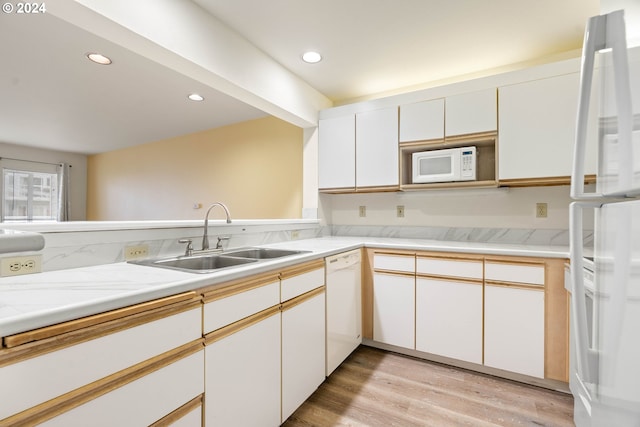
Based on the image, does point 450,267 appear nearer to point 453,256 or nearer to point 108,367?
point 453,256

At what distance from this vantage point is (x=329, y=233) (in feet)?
11.1

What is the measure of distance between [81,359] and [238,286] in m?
0.58

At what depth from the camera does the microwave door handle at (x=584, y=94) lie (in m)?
0.69

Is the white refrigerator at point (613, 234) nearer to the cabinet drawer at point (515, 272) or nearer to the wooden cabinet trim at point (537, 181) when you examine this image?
the cabinet drawer at point (515, 272)

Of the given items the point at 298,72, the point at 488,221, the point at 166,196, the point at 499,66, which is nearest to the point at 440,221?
the point at 488,221

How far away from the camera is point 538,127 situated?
2178 millimetres

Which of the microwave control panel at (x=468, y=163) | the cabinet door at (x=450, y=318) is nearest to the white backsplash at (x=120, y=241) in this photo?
the cabinet door at (x=450, y=318)

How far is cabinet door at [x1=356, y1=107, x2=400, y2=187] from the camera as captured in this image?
8.95ft

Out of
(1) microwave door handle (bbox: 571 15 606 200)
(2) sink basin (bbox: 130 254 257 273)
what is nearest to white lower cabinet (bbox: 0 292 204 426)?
(2) sink basin (bbox: 130 254 257 273)

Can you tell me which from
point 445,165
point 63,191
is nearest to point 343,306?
point 445,165

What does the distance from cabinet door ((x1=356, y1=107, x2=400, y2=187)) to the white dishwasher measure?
30.2 inches

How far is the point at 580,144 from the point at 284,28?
6.42 ft

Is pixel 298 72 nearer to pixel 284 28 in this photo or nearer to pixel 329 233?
pixel 284 28

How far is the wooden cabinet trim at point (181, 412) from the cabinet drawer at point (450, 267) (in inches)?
67.9
